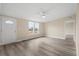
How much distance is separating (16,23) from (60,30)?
4528 mm

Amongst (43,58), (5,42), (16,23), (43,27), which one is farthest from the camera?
(43,27)

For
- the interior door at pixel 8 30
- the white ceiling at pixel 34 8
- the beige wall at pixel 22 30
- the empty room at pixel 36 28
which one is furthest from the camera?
the beige wall at pixel 22 30

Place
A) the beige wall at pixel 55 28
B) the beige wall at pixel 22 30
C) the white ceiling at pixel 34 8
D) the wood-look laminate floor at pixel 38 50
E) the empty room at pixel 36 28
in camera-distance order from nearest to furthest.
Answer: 1. the wood-look laminate floor at pixel 38 50
2. the white ceiling at pixel 34 8
3. the empty room at pixel 36 28
4. the beige wall at pixel 22 30
5. the beige wall at pixel 55 28

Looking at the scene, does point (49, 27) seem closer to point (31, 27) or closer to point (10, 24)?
point (31, 27)

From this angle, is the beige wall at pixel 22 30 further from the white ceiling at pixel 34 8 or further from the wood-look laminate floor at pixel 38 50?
the wood-look laminate floor at pixel 38 50

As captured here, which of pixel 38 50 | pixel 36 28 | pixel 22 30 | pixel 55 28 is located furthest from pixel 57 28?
pixel 38 50

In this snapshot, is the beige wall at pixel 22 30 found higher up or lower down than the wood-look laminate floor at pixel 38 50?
higher up

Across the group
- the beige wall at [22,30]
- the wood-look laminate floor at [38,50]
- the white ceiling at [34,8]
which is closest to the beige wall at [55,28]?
the beige wall at [22,30]

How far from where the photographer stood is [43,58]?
41.6 inches

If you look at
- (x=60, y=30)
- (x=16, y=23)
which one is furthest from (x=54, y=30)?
(x=16, y=23)

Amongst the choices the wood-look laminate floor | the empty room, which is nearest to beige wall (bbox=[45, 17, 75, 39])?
the empty room

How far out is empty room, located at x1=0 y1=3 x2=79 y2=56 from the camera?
3430 millimetres

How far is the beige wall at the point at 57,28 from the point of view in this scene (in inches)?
283

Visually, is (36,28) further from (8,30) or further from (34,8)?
(34,8)
